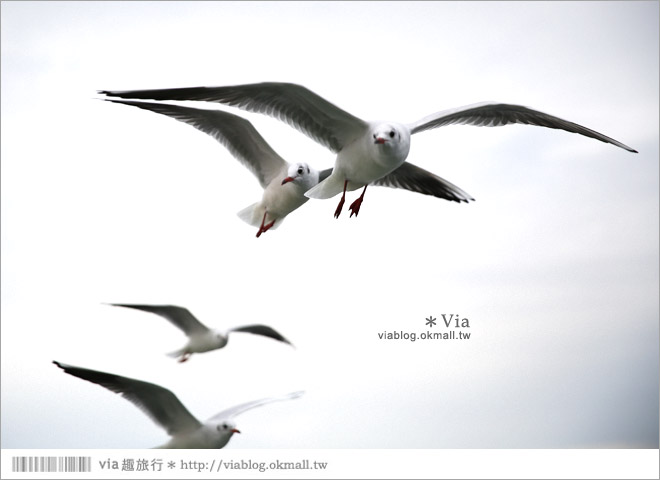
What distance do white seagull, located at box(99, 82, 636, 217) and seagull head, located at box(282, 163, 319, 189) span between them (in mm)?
149

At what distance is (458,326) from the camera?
8.27 ft

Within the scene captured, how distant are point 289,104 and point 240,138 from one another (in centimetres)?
40

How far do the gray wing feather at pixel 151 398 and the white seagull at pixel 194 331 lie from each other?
0.86 ft

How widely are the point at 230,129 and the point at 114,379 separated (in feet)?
2.62

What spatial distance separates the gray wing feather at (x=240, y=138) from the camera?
2520 mm

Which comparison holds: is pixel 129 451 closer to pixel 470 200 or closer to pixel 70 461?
pixel 70 461

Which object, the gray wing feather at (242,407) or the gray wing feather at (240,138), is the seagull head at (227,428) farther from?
the gray wing feather at (240,138)

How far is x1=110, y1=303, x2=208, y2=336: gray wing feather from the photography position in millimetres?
2710

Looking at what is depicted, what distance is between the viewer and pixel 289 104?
7.32 feet

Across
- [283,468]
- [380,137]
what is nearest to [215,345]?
[283,468]

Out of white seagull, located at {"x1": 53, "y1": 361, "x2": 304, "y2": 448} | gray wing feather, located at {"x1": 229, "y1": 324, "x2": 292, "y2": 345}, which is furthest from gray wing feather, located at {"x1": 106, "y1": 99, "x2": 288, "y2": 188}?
white seagull, located at {"x1": 53, "y1": 361, "x2": 304, "y2": 448}

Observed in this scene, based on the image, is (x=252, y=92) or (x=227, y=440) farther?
(x=227, y=440)

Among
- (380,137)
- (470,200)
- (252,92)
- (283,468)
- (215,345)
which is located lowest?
(283,468)

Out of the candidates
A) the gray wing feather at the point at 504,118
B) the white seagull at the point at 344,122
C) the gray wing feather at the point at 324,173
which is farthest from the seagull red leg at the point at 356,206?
the gray wing feather at the point at 504,118
